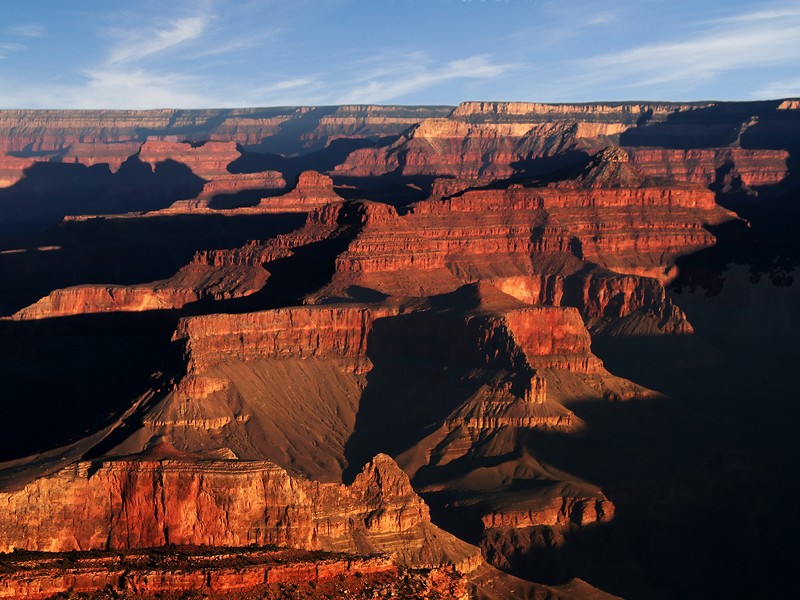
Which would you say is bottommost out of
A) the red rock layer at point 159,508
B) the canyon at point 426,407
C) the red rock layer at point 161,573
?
the canyon at point 426,407

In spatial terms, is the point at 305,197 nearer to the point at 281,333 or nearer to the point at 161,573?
the point at 281,333

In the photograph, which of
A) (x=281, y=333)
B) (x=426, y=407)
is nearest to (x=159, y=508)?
(x=426, y=407)

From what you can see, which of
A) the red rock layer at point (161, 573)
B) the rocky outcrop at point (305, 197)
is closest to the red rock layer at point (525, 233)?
the rocky outcrop at point (305, 197)

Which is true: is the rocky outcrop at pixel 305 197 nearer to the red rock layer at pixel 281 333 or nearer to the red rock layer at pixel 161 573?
the red rock layer at pixel 281 333

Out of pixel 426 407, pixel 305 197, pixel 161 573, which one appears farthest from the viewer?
pixel 305 197

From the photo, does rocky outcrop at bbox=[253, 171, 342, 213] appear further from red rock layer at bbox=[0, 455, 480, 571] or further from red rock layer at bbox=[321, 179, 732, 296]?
red rock layer at bbox=[0, 455, 480, 571]

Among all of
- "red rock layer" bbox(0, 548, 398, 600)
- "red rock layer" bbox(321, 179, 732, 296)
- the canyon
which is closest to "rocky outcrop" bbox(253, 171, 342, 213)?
the canyon

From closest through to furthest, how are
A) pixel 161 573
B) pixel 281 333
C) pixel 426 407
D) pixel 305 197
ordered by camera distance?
pixel 161 573
pixel 426 407
pixel 281 333
pixel 305 197

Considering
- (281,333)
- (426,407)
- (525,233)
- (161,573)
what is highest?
(161,573)
